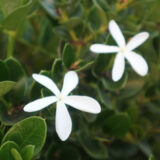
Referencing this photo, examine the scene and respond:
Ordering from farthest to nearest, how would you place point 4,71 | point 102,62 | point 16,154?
point 102,62, point 4,71, point 16,154

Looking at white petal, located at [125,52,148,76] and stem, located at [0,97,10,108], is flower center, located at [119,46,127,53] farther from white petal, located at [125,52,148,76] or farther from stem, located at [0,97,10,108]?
Result: stem, located at [0,97,10,108]

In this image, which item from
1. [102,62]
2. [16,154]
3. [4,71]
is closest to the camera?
[16,154]

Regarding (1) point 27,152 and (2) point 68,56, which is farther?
(2) point 68,56

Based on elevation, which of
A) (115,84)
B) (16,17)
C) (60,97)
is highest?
(16,17)

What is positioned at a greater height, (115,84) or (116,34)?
(116,34)

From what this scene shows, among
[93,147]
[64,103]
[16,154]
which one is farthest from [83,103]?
[93,147]

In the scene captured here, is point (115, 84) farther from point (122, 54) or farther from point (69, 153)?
point (69, 153)
